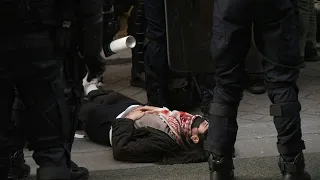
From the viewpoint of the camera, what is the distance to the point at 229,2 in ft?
12.2

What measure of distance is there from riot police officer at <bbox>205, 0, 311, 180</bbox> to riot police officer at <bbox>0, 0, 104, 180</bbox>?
948 millimetres

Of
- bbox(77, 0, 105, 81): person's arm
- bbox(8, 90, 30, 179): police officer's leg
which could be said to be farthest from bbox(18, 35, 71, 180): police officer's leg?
bbox(77, 0, 105, 81): person's arm

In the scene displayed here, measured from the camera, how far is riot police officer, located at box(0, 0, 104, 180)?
3029 mm

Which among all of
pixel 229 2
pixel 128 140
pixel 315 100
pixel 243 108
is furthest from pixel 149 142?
pixel 315 100

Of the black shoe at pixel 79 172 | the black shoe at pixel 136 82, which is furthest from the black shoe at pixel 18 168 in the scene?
the black shoe at pixel 136 82

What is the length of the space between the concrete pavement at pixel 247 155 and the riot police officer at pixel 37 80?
1.18 metres

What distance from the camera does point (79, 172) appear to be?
13.9 feet

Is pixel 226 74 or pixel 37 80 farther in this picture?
pixel 226 74

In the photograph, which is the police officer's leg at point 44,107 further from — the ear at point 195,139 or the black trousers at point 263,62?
the ear at point 195,139

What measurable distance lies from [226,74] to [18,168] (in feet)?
4.64

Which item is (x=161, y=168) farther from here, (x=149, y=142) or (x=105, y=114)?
(x=105, y=114)

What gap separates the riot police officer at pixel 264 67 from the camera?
3724 millimetres

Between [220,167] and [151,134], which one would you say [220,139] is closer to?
[220,167]

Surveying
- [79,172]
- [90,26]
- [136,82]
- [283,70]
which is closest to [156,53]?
[136,82]
